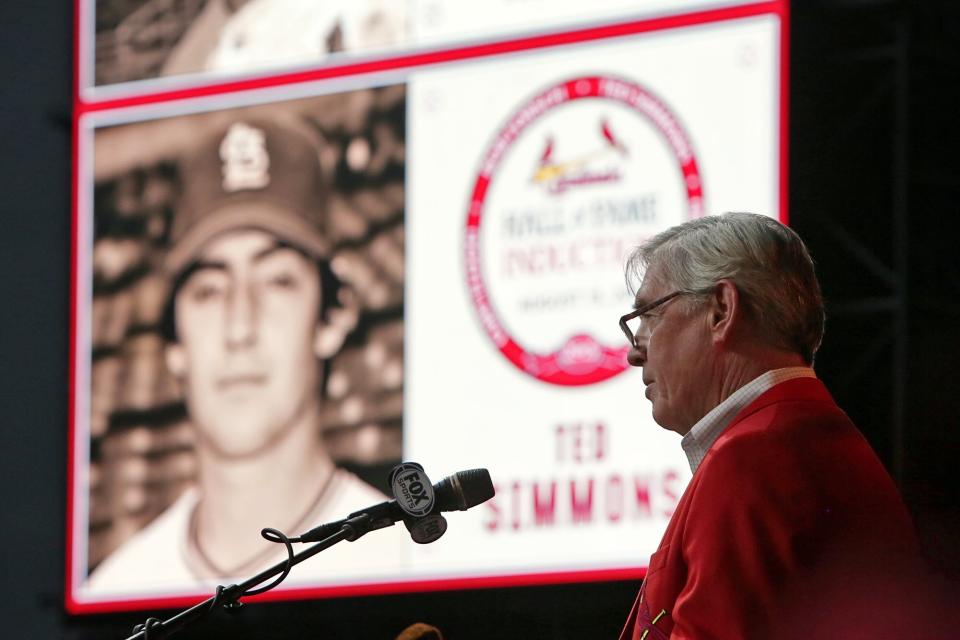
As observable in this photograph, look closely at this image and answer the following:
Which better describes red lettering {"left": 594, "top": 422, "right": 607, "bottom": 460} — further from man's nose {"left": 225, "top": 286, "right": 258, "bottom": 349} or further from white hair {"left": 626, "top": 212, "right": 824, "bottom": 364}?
white hair {"left": 626, "top": 212, "right": 824, "bottom": 364}

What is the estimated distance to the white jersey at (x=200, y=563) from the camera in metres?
5.04

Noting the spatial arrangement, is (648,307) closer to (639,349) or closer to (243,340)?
(639,349)

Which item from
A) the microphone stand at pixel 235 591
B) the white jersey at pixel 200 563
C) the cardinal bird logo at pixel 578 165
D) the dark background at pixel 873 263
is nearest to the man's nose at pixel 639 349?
the microphone stand at pixel 235 591

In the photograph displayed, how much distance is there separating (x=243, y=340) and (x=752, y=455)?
3256 millimetres

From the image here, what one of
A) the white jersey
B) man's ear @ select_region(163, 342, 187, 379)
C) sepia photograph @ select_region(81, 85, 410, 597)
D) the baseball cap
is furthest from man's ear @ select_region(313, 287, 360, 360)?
man's ear @ select_region(163, 342, 187, 379)

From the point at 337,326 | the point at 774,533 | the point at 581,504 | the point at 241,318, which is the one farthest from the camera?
the point at 241,318

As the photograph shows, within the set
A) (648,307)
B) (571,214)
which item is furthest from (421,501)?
(571,214)

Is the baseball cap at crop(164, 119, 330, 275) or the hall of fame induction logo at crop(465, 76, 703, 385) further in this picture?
the baseball cap at crop(164, 119, 330, 275)

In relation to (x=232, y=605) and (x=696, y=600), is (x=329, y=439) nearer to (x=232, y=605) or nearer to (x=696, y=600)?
(x=232, y=605)

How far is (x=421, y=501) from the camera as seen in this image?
259 centimetres

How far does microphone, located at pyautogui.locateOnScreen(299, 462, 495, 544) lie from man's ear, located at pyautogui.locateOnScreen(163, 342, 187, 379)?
9.41 ft

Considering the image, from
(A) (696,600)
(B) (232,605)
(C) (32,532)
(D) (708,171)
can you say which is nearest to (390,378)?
(D) (708,171)

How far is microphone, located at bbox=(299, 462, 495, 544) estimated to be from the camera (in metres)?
2.58

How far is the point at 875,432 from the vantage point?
4.77 metres
